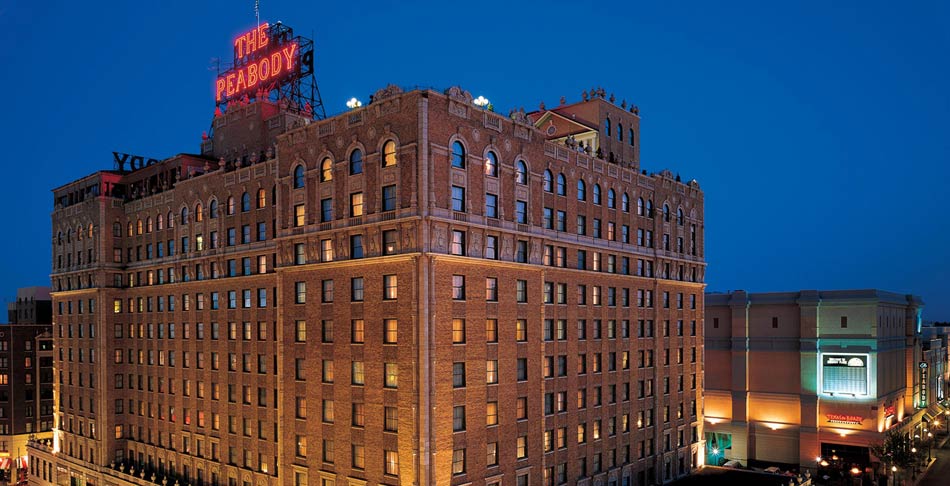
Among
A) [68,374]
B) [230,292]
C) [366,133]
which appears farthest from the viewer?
[68,374]

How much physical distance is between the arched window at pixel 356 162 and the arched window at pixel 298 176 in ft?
22.0

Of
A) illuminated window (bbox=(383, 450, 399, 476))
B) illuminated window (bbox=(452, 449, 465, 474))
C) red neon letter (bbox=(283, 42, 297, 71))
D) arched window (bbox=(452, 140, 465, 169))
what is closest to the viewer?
illuminated window (bbox=(383, 450, 399, 476))

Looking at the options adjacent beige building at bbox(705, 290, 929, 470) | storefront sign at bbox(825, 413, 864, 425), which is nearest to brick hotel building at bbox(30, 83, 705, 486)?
adjacent beige building at bbox(705, 290, 929, 470)

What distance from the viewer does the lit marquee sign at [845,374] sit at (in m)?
89.2

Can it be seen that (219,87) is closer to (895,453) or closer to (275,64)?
(275,64)

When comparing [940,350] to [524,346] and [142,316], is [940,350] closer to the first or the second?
[524,346]

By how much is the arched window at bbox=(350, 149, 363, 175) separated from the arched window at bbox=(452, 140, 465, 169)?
23.4 ft

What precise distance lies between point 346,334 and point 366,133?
598 inches

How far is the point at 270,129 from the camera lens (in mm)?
75062

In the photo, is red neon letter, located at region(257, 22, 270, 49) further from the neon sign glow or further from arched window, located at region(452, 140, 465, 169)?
arched window, located at region(452, 140, 465, 169)

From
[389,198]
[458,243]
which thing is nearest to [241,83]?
[389,198]

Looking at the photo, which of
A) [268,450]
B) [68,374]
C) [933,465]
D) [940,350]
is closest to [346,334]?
[268,450]

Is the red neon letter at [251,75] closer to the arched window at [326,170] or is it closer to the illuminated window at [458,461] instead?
the arched window at [326,170]

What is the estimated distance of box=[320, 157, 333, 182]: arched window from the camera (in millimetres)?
55206
